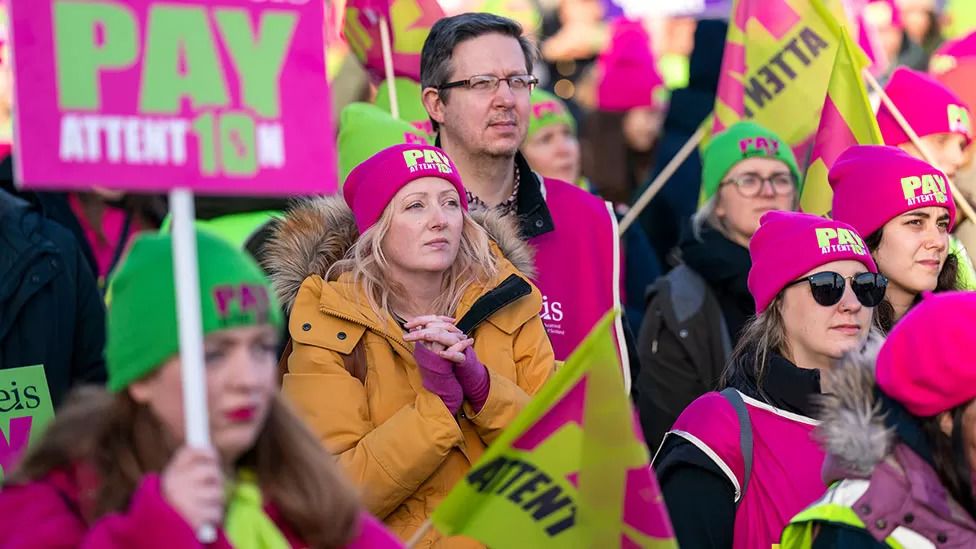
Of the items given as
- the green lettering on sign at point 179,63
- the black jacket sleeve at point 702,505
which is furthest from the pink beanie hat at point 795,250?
the green lettering on sign at point 179,63

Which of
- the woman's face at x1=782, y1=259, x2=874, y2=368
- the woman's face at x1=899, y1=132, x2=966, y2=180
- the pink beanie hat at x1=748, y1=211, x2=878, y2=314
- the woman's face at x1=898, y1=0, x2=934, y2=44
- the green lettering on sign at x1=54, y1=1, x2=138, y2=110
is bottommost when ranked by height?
the woman's face at x1=782, y1=259, x2=874, y2=368

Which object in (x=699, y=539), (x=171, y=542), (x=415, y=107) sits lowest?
(x=699, y=539)

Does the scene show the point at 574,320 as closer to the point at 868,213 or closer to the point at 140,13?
the point at 868,213

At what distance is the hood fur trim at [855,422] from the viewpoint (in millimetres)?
4047

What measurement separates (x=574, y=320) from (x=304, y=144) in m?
2.46

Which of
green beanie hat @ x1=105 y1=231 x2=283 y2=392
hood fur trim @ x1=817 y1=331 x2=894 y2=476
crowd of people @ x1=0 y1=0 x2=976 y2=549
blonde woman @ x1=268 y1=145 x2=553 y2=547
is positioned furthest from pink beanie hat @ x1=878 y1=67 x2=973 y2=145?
green beanie hat @ x1=105 y1=231 x2=283 y2=392

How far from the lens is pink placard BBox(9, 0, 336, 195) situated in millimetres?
3508

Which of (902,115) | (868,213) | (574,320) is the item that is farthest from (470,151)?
(902,115)

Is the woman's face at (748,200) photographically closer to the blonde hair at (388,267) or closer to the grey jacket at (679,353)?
the grey jacket at (679,353)

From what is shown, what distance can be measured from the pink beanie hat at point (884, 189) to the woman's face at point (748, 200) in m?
1.16

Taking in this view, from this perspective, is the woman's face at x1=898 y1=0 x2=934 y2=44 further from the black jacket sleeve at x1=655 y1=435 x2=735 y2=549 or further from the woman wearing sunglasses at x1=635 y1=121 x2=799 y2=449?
the black jacket sleeve at x1=655 y1=435 x2=735 y2=549

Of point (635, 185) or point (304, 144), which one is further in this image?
point (635, 185)

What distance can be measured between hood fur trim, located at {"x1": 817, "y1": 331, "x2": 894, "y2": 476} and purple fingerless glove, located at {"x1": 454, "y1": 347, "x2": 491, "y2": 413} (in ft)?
3.60

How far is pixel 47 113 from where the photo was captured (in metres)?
3.50
